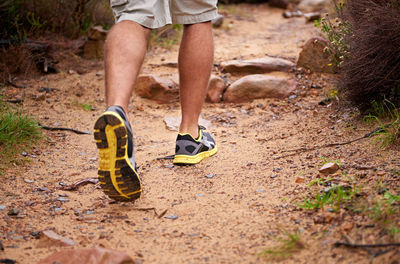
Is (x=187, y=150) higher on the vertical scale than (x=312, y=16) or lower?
higher

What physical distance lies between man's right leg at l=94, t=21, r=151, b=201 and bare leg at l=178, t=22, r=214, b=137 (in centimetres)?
41

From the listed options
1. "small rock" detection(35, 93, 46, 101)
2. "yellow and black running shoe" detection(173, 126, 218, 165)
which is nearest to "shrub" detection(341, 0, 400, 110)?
"yellow and black running shoe" detection(173, 126, 218, 165)

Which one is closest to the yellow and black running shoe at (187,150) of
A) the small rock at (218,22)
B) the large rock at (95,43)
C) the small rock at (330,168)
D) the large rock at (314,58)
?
the small rock at (330,168)

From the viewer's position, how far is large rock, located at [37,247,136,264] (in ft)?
4.26

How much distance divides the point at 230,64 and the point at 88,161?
2042 mm

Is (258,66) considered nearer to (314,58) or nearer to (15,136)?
(314,58)

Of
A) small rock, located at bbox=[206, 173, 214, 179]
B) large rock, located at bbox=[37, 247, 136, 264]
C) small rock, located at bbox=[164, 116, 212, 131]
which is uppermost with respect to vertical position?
large rock, located at bbox=[37, 247, 136, 264]

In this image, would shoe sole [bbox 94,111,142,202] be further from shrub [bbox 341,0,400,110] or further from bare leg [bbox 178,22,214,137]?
shrub [bbox 341,0,400,110]

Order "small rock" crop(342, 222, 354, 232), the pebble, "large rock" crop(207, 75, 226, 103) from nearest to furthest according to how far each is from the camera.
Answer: "small rock" crop(342, 222, 354, 232), the pebble, "large rock" crop(207, 75, 226, 103)

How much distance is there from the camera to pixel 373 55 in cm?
236

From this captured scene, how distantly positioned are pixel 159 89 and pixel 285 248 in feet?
9.04

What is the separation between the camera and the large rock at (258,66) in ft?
13.3

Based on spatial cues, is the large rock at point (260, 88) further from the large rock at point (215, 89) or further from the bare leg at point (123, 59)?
the bare leg at point (123, 59)

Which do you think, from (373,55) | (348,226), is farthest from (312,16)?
(348,226)
